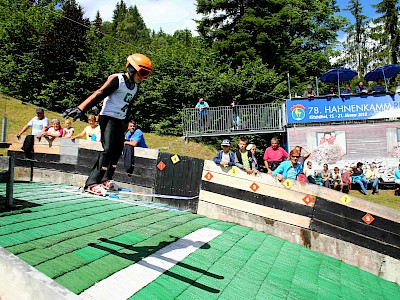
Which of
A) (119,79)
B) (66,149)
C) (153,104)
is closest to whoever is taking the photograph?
(119,79)

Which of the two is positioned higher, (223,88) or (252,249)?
(223,88)

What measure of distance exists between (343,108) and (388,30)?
2943 centimetres

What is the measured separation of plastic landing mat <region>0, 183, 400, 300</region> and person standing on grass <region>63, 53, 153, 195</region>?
905 millimetres

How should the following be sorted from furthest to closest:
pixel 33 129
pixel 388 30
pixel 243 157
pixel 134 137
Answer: pixel 388 30
pixel 33 129
pixel 134 137
pixel 243 157

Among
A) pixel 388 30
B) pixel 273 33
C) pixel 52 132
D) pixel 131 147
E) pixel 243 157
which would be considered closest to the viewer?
pixel 243 157

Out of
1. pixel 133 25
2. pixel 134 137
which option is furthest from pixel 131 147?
pixel 133 25

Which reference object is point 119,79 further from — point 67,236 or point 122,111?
point 67,236

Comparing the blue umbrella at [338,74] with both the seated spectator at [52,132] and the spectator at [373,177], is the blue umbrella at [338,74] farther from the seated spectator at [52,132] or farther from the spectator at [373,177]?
the seated spectator at [52,132]

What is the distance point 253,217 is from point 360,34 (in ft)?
167

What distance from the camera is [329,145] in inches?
813

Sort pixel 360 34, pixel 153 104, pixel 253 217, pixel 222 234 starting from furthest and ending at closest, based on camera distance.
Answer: pixel 360 34
pixel 153 104
pixel 253 217
pixel 222 234

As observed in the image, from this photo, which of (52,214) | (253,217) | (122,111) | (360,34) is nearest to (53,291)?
(122,111)

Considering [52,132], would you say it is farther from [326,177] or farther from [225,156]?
[326,177]

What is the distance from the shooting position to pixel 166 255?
17.0ft
